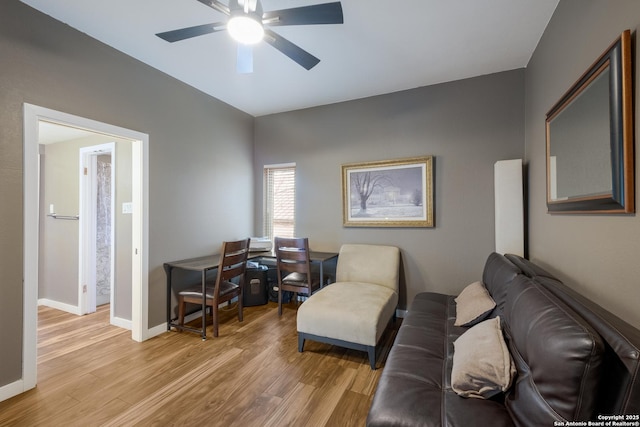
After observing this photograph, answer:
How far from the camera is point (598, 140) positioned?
1269 millimetres

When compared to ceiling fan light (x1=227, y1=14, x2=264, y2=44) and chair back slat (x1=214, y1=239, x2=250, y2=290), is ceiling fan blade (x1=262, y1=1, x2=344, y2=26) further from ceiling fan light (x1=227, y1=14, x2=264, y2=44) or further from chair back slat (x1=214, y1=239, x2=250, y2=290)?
chair back slat (x1=214, y1=239, x2=250, y2=290)

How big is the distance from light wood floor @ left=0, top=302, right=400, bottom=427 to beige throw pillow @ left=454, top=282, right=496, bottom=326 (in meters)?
0.78

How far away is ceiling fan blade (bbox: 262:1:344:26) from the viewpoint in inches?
59.6

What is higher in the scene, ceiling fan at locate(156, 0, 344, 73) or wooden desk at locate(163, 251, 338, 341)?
ceiling fan at locate(156, 0, 344, 73)

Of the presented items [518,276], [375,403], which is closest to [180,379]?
[375,403]

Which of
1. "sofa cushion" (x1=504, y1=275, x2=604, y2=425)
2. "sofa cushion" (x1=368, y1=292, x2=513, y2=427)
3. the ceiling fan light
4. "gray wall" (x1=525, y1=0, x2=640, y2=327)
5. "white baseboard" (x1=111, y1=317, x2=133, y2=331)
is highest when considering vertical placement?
the ceiling fan light

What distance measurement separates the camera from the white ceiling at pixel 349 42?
191 cm

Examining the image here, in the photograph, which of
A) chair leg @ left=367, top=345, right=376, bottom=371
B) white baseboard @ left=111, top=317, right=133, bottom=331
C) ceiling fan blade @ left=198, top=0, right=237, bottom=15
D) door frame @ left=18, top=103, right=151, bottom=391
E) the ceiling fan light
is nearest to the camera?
ceiling fan blade @ left=198, top=0, right=237, bottom=15

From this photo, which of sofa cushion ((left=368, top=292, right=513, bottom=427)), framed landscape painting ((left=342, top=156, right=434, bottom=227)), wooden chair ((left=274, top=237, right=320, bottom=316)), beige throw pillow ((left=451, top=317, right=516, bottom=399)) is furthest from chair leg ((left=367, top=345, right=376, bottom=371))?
framed landscape painting ((left=342, top=156, right=434, bottom=227))

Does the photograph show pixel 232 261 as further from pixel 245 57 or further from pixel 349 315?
pixel 245 57

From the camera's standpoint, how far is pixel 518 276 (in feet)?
5.30

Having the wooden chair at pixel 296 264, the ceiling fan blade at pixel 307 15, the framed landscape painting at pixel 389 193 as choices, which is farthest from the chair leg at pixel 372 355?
the ceiling fan blade at pixel 307 15

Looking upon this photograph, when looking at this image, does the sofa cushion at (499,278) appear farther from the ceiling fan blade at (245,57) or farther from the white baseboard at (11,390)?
the white baseboard at (11,390)

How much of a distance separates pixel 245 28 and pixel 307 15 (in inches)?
15.8
